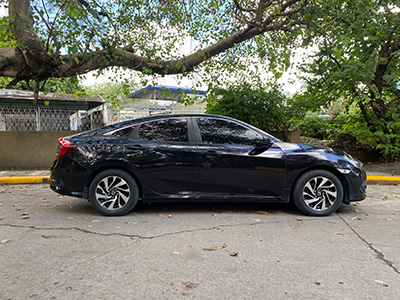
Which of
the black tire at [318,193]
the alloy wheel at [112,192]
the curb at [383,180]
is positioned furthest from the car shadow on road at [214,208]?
the curb at [383,180]

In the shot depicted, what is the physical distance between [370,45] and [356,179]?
5965 millimetres

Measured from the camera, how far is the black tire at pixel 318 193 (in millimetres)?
4855

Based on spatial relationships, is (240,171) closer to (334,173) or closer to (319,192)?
(319,192)

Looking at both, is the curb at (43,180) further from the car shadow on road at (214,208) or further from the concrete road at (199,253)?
the car shadow on road at (214,208)

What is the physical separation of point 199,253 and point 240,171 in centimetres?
177

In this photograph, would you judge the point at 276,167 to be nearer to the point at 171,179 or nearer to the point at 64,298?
the point at 171,179

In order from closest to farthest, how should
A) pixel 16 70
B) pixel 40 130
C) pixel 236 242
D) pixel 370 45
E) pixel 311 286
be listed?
pixel 311 286 → pixel 236 242 → pixel 16 70 → pixel 370 45 → pixel 40 130

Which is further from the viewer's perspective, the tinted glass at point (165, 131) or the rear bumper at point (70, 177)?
the tinted glass at point (165, 131)

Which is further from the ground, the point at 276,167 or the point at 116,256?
the point at 276,167

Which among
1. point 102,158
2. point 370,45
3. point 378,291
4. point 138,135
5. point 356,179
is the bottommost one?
point 378,291

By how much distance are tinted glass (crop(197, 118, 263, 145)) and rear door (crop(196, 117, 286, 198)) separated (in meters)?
0.10

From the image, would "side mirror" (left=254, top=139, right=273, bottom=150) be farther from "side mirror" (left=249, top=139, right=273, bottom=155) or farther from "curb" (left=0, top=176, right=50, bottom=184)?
"curb" (left=0, top=176, right=50, bottom=184)

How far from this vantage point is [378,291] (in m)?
2.61

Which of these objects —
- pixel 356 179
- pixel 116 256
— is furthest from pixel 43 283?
pixel 356 179
